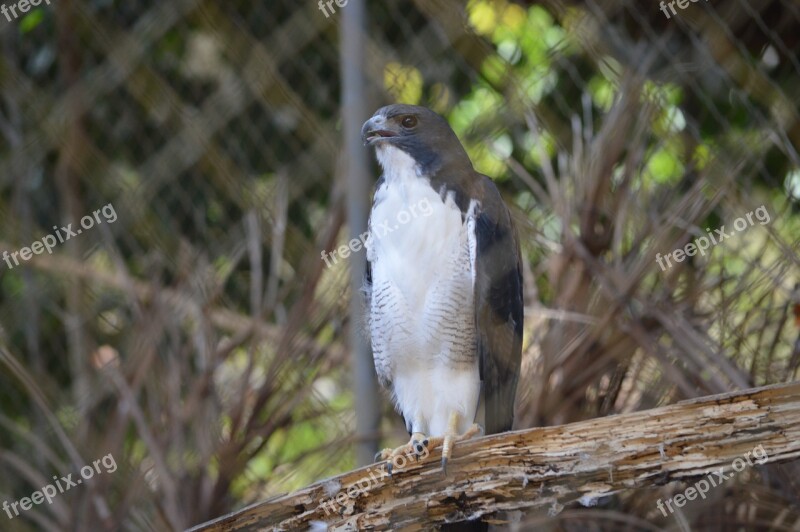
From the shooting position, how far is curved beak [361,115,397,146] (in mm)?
2268

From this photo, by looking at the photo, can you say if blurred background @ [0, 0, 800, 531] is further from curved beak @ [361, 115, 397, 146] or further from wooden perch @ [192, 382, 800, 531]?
wooden perch @ [192, 382, 800, 531]

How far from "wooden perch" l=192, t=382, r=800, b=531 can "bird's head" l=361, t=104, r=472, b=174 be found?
0.65m

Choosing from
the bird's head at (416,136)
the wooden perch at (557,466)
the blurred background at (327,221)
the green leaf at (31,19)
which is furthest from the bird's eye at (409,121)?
the green leaf at (31,19)

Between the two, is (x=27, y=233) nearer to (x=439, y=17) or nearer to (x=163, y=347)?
(x=163, y=347)

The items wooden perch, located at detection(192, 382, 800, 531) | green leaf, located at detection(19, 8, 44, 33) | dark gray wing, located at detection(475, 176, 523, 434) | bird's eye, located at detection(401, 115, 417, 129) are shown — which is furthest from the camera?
green leaf, located at detection(19, 8, 44, 33)

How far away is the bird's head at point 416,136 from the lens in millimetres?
2268

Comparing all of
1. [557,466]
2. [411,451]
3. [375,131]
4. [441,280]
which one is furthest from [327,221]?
[557,466]

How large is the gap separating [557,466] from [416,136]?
2.85 ft

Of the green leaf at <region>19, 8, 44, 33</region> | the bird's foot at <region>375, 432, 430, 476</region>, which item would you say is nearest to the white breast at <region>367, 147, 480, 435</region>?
the bird's foot at <region>375, 432, 430, 476</region>

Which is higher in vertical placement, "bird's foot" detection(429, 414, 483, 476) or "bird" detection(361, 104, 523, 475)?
"bird" detection(361, 104, 523, 475)

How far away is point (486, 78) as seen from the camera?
9.11 feet

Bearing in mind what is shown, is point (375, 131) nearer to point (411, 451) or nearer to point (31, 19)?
point (411, 451)

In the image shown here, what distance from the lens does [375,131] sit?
2.28 m

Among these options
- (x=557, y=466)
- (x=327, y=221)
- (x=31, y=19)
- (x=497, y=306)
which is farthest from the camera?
(x=31, y=19)
